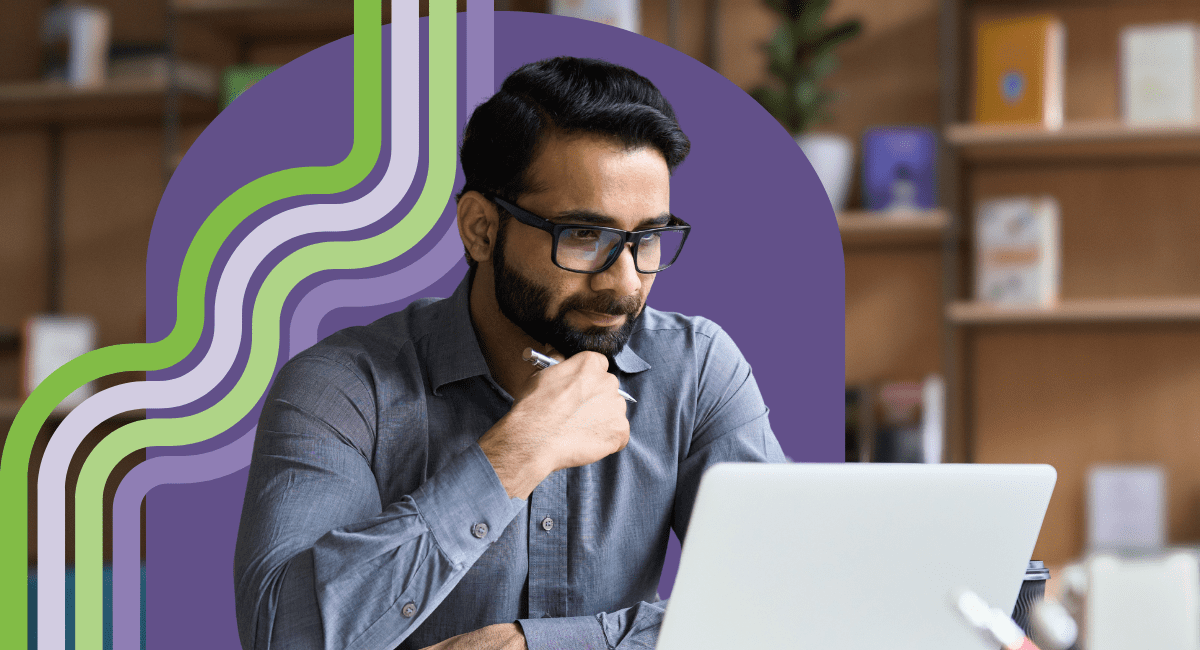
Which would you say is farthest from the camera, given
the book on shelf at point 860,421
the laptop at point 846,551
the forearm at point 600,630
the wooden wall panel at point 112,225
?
the wooden wall panel at point 112,225

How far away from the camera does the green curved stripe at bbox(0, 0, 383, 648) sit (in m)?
1.22

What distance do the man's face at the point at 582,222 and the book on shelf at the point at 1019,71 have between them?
61.7 inches

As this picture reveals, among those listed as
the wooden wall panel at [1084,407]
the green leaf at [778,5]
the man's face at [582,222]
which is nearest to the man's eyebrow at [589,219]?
the man's face at [582,222]

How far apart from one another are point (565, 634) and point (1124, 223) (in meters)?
2.20

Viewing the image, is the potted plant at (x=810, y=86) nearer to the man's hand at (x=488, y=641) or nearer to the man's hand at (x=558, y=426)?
the man's hand at (x=558, y=426)

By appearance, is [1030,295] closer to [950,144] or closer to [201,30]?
[950,144]

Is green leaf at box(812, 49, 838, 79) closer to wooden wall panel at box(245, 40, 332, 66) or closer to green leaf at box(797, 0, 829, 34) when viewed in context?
green leaf at box(797, 0, 829, 34)

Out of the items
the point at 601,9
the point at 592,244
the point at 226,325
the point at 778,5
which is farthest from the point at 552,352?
the point at 778,5

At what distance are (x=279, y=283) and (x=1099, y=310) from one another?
198 centimetres

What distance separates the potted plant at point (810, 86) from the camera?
2.56 m

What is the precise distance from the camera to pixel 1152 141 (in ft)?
7.93

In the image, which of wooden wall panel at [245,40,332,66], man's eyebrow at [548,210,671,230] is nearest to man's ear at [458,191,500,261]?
man's eyebrow at [548,210,671,230]

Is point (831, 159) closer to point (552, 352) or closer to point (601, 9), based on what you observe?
point (601, 9)

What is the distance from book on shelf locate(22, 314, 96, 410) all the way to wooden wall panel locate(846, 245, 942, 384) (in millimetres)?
2100
